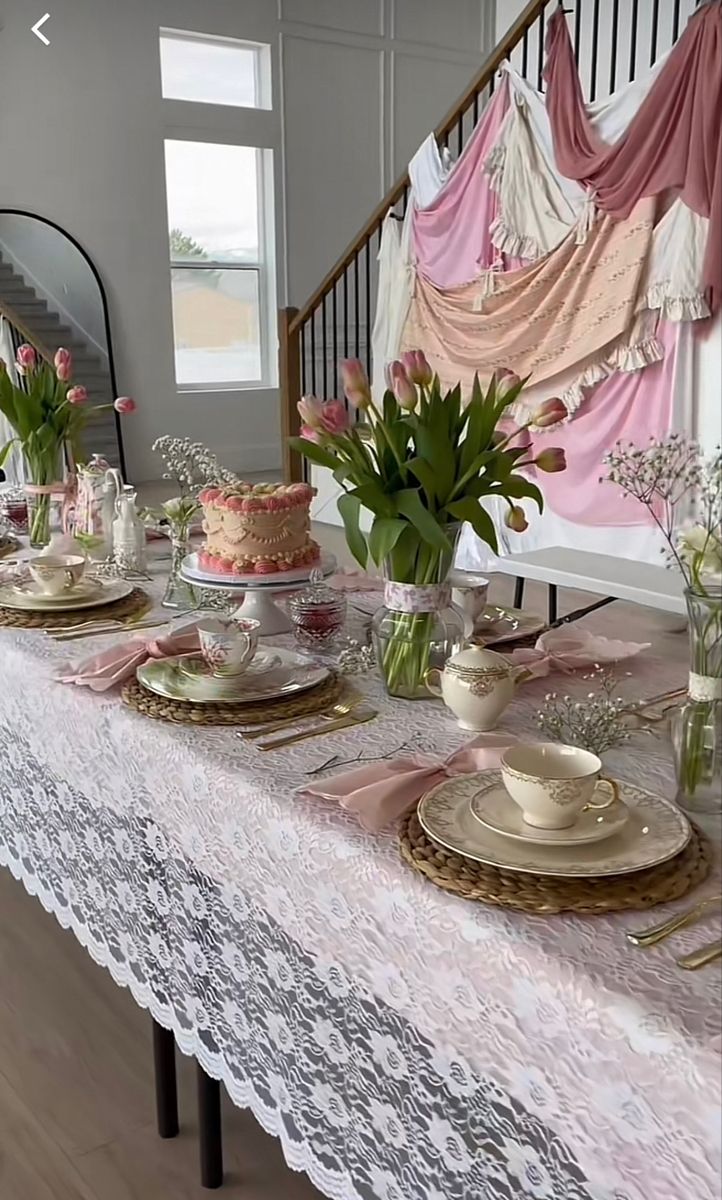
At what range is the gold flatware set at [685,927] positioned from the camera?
0.86 metres

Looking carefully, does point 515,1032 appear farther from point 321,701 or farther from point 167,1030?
point 167,1030

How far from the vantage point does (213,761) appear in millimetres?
1302

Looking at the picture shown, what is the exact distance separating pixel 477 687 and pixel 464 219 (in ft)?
14.3

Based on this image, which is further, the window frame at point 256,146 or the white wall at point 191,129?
the window frame at point 256,146

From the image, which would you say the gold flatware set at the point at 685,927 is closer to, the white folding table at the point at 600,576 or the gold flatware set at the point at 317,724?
the gold flatware set at the point at 317,724

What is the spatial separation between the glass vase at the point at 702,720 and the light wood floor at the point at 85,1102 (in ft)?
2.97

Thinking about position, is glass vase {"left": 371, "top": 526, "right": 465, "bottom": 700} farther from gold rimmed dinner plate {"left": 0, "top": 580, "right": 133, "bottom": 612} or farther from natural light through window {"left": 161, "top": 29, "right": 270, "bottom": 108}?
natural light through window {"left": 161, "top": 29, "right": 270, "bottom": 108}

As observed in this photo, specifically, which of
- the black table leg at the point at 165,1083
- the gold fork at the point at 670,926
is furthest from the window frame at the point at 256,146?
the gold fork at the point at 670,926

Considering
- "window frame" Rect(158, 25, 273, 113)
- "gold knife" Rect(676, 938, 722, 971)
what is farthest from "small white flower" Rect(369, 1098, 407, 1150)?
"window frame" Rect(158, 25, 273, 113)

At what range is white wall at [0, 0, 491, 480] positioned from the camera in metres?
7.72

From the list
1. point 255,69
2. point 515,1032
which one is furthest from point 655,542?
point 255,69

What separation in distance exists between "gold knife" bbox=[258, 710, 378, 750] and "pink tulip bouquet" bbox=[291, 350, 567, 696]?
4.9 inches

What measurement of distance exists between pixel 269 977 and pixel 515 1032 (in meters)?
0.46

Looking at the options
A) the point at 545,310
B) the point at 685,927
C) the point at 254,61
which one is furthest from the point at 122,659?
the point at 254,61
